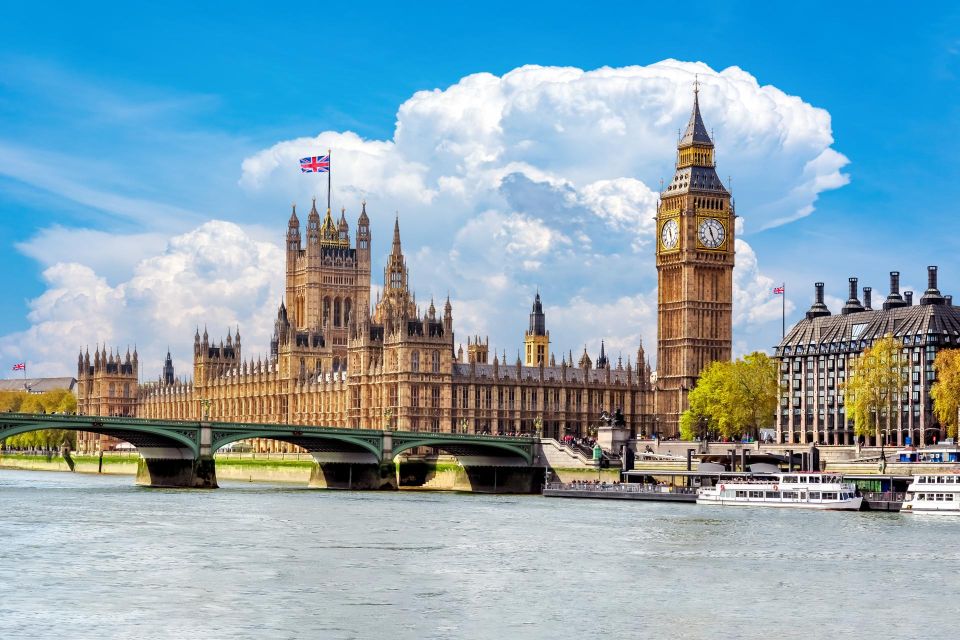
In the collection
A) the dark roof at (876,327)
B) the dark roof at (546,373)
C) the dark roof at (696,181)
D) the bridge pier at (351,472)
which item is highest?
the dark roof at (696,181)

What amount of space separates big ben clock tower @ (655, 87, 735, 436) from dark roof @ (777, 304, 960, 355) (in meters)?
11.1

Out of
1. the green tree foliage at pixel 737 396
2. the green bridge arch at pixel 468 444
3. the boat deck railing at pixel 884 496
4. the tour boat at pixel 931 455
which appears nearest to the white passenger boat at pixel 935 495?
the boat deck railing at pixel 884 496

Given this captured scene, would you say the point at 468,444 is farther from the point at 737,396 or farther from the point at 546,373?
the point at 546,373

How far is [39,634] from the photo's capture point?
4281cm

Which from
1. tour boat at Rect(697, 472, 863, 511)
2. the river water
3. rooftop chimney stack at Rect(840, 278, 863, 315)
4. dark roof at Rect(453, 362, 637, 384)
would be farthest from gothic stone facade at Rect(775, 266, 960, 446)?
the river water

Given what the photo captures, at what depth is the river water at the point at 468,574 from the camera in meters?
45.4

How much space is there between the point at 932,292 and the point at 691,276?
77.4 feet

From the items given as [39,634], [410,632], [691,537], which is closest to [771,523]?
[691,537]

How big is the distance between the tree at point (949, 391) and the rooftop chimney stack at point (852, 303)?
2332cm

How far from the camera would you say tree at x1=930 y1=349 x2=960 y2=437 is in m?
112

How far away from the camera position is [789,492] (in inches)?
3725

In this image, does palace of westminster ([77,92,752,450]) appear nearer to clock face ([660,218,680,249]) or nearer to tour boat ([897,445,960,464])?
clock face ([660,218,680,249])

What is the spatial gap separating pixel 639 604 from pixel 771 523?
1248 inches

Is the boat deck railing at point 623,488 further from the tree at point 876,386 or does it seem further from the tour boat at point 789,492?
the tree at point 876,386
